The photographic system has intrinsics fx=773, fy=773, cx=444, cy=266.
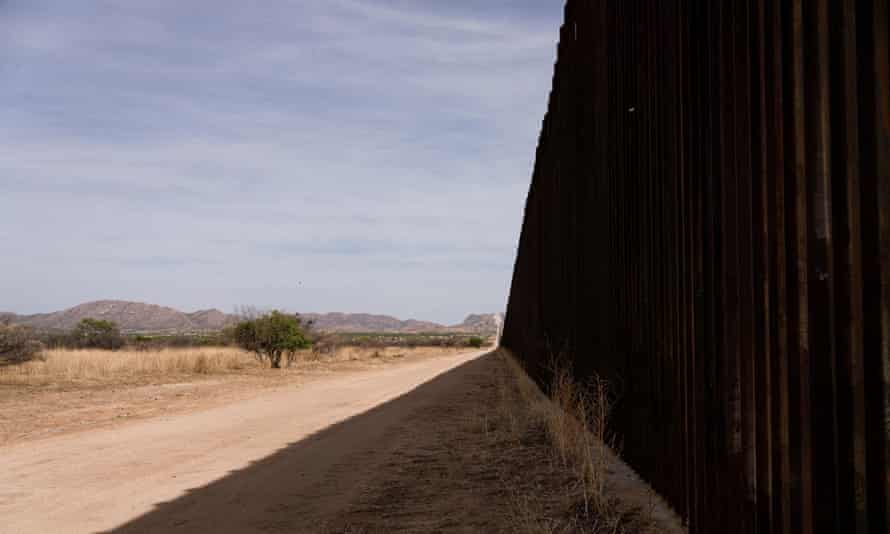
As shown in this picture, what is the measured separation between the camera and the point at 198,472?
27.7 feet

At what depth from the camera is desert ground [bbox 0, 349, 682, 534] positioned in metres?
6.00

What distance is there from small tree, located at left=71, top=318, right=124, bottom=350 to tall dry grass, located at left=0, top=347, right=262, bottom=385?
63.8 ft

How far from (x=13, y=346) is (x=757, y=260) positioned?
88.8 feet

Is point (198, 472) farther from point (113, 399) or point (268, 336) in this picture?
point (268, 336)

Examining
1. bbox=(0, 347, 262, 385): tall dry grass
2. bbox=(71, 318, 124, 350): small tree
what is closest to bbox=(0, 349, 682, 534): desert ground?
bbox=(0, 347, 262, 385): tall dry grass

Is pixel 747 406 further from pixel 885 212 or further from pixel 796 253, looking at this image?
pixel 885 212

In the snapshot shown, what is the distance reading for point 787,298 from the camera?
289 centimetres

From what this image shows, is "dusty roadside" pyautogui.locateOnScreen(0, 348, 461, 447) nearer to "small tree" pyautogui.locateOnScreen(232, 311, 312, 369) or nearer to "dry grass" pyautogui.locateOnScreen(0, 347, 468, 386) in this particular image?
"dry grass" pyautogui.locateOnScreen(0, 347, 468, 386)

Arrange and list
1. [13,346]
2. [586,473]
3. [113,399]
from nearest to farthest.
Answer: [586,473], [113,399], [13,346]

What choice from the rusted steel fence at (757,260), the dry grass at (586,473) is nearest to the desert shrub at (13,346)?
the dry grass at (586,473)

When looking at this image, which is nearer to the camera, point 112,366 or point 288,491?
point 288,491

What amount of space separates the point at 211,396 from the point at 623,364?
1457 centimetres

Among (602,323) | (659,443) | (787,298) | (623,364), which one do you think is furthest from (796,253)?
(602,323)

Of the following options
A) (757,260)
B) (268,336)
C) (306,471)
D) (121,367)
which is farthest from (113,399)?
(757,260)
